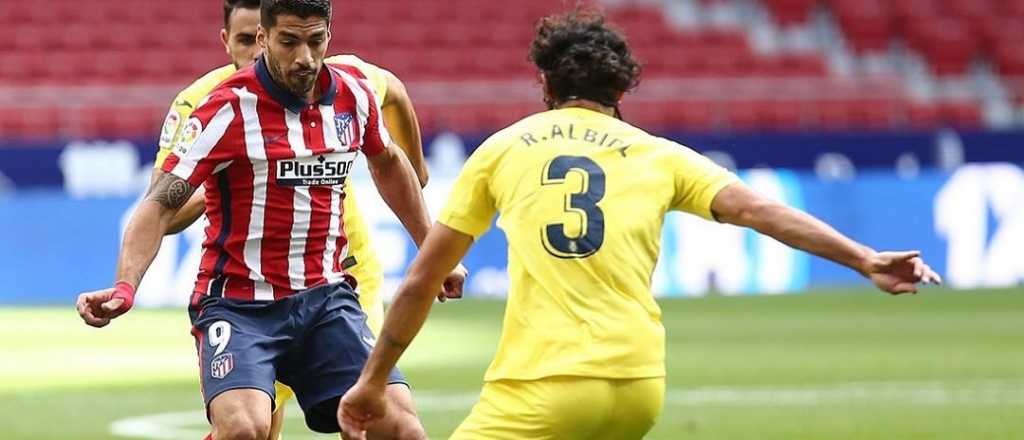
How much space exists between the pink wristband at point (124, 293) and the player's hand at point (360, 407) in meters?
0.96

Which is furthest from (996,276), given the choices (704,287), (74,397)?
(74,397)

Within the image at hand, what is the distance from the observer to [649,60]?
26125 mm

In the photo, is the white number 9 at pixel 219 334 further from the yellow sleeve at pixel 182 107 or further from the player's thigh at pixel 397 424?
the yellow sleeve at pixel 182 107

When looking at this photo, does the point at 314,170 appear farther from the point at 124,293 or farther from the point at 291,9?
the point at 124,293

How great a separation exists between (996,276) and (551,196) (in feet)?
52.6

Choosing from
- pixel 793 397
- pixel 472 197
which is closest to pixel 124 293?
pixel 472 197

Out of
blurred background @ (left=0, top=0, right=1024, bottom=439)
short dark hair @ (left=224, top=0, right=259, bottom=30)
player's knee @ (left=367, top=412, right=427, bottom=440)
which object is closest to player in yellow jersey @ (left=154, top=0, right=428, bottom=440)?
short dark hair @ (left=224, top=0, right=259, bottom=30)

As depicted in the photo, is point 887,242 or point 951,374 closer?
point 951,374

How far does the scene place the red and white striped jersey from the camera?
21.3 feet

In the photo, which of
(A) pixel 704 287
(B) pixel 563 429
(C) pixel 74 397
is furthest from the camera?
(A) pixel 704 287

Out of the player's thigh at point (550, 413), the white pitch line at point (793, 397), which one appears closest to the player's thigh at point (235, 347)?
the player's thigh at point (550, 413)

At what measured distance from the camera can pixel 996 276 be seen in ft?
67.3

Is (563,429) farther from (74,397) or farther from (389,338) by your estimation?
(74,397)

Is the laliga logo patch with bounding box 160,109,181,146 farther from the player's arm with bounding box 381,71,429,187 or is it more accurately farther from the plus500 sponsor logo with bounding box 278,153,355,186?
the plus500 sponsor logo with bounding box 278,153,355,186
